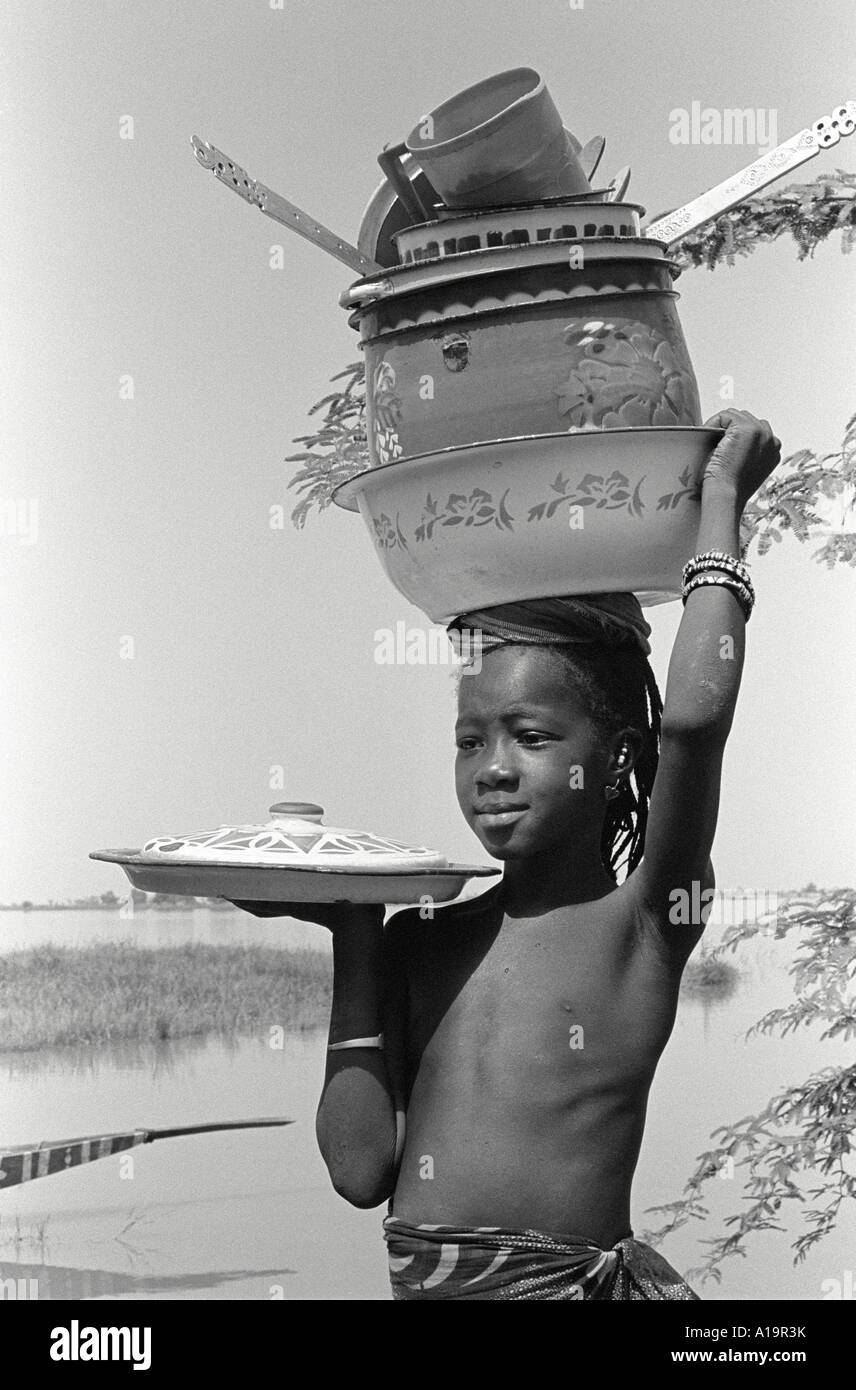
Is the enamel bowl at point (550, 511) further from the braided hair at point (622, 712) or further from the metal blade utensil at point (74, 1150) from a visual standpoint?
the metal blade utensil at point (74, 1150)

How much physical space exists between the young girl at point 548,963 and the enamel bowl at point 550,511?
4 centimetres

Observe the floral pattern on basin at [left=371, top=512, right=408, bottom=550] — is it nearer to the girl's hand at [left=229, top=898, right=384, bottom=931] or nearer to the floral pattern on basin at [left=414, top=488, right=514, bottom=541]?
the floral pattern on basin at [left=414, top=488, right=514, bottom=541]

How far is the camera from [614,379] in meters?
1.81

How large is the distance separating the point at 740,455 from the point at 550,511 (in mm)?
205

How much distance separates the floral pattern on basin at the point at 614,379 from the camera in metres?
1.80

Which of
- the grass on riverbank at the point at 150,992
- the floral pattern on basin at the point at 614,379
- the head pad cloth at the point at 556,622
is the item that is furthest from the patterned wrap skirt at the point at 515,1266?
the grass on riverbank at the point at 150,992

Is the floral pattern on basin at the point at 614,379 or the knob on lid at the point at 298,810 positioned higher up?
the floral pattern on basin at the point at 614,379

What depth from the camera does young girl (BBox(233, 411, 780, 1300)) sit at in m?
1.78

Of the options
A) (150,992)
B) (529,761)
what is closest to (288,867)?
(529,761)

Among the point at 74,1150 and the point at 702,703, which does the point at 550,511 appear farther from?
the point at 74,1150

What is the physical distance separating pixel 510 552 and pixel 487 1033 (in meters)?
0.52

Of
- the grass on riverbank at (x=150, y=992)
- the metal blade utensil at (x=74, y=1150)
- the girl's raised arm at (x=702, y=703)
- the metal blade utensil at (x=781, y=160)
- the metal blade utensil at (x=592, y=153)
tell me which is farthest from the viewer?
the grass on riverbank at (x=150, y=992)

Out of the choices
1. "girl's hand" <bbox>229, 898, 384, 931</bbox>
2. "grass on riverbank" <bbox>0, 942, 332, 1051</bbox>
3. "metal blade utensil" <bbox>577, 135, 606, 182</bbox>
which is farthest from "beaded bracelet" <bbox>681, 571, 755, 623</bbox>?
"grass on riverbank" <bbox>0, 942, 332, 1051</bbox>
